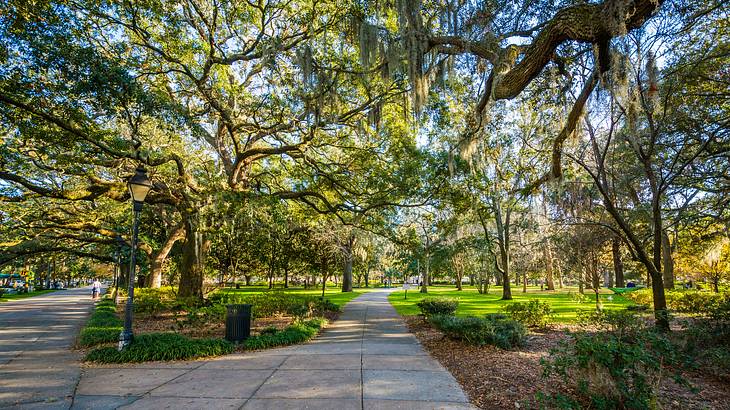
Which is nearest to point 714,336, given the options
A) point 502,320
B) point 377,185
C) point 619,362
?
point 502,320

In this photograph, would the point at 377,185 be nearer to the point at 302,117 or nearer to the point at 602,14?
the point at 302,117

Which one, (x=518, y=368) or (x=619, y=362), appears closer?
(x=619, y=362)

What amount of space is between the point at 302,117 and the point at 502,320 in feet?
26.4

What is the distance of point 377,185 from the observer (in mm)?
12828

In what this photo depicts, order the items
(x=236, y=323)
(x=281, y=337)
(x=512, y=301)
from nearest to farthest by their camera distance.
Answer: (x=236, y=323), (x=281, y=337), (x=512, y=301)

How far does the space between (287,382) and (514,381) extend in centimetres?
327

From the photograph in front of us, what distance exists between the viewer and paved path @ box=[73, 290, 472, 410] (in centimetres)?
440

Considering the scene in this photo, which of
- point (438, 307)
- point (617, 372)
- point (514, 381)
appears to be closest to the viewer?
point (617, 372)

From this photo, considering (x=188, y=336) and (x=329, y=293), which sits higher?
(x=188, y=336)

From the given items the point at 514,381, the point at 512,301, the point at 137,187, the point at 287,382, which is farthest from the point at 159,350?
the point at 512,301

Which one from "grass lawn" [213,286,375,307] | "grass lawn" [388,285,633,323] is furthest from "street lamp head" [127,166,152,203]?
"grass lawn" [213,286,375,307]

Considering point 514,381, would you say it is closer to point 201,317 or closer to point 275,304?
point 201,317

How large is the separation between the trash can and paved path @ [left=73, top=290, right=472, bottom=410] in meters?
0.88

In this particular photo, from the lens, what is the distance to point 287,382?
522cm
